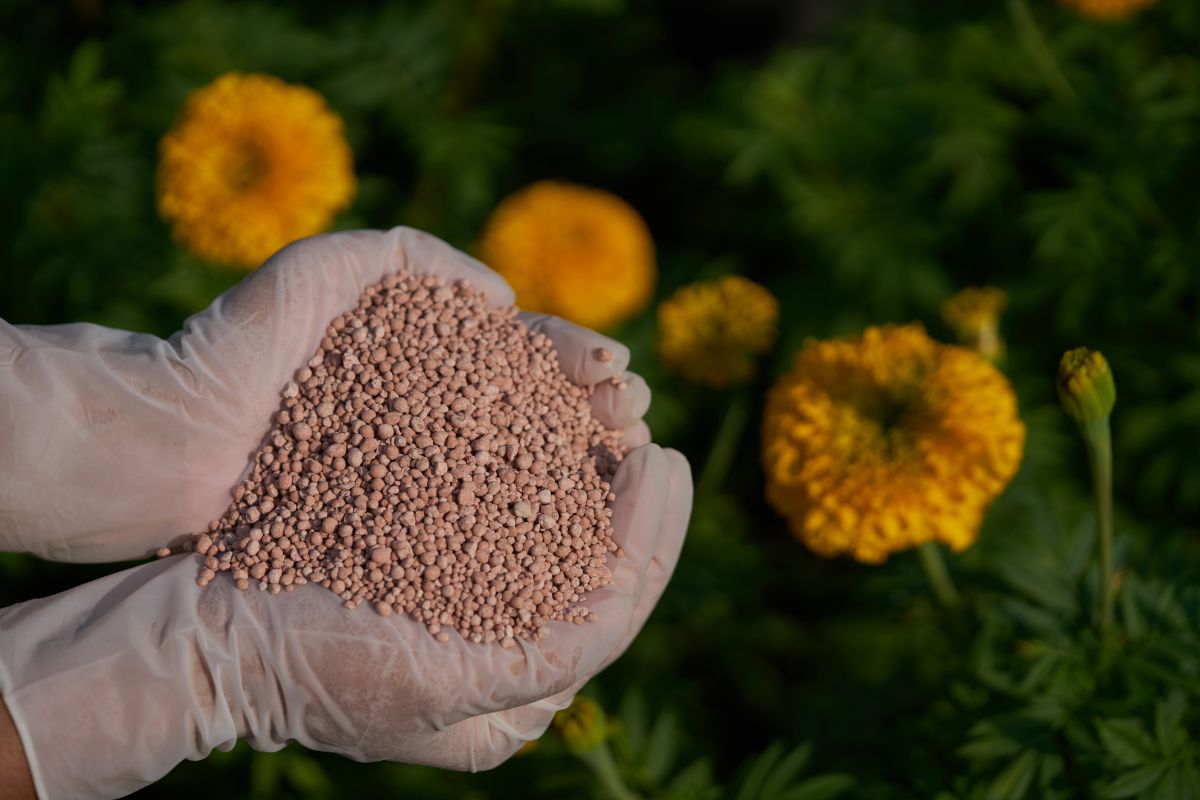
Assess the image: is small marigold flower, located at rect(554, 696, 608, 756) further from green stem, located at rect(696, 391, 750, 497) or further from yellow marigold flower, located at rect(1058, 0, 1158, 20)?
yellow marigold flower, located at rect(1058, 0, 1158, 20)

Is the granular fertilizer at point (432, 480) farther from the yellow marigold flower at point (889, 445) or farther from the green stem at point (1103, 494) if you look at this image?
the green stem at point (1103, 494)

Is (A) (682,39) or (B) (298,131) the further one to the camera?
(A) (682,39)

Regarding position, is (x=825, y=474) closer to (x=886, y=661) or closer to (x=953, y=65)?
(x=886, y=661)

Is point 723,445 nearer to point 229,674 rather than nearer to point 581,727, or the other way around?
point 581,727

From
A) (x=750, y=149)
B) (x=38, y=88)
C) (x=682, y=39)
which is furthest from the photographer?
(x=682, y=39)

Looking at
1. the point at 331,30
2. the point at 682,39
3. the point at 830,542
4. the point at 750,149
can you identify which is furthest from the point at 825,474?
the point at 682,39
